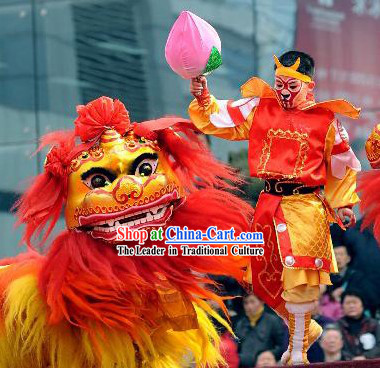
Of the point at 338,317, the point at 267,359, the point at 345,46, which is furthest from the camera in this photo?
the point at 345,46

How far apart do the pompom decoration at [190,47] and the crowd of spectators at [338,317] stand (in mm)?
1496

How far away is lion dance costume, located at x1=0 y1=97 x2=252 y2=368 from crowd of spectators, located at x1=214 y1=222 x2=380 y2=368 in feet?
3.37

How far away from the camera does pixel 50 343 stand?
17.4 feet

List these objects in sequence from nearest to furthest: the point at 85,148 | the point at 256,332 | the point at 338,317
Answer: the point at 85,148 → the point at 256,332 → the point at 338,317

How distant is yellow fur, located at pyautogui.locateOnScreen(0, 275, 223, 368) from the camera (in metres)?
5.27

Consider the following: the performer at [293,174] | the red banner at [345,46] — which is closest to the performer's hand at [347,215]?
the performer at [293,174]

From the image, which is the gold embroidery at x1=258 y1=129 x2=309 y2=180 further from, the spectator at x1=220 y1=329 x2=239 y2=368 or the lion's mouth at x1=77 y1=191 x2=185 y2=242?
the spectator at x1=220 y1=329 x2=239 y2=368

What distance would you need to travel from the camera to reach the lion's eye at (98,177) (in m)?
5.35

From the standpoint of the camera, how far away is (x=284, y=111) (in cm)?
567

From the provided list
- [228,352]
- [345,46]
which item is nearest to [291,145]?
[228,352]

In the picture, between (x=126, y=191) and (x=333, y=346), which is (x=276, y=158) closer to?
(x=126, y=191)

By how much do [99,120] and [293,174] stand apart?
0.82 meters

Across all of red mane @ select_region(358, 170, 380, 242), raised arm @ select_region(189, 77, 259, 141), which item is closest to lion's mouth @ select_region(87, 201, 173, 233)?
raised arm @ select_region(189, 77, 259, 141)

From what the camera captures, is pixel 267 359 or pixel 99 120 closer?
pixel 99 120
